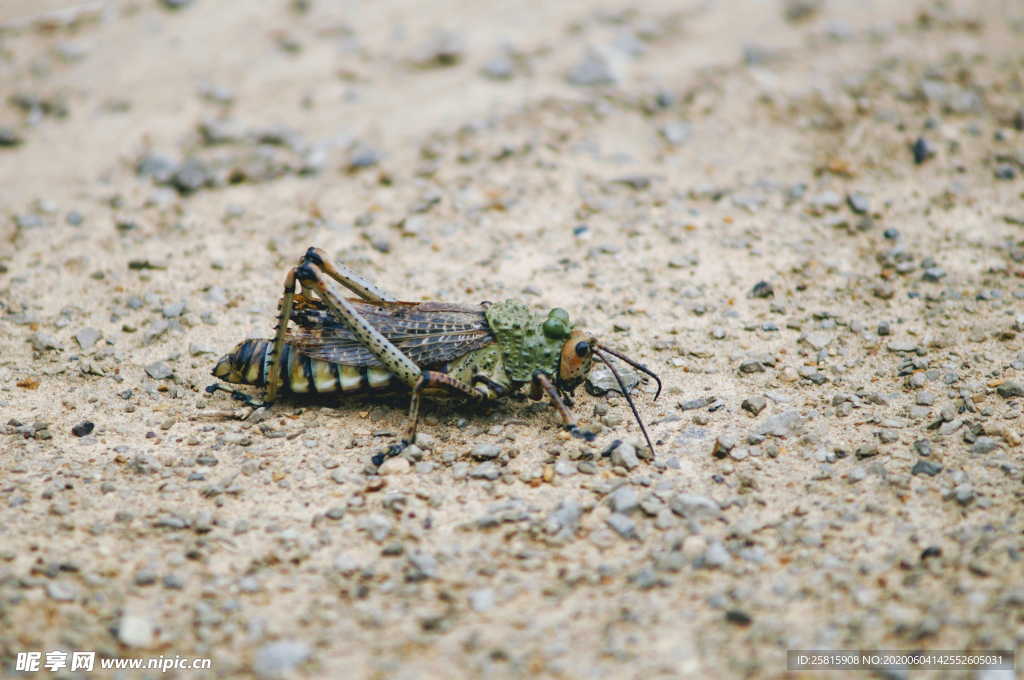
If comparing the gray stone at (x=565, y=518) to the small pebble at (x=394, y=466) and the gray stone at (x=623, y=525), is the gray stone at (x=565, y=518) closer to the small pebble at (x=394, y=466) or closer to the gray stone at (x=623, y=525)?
the gray stone at (x=623, y=525)

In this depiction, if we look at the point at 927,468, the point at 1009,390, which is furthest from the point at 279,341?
the point at 1009,390

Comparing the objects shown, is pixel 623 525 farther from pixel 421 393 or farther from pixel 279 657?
pixel 279 657

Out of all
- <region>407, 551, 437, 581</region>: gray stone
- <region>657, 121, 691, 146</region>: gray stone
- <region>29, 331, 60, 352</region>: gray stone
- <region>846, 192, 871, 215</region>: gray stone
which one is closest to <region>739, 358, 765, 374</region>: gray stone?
<region>846, 192, 871, 215</region>: gray stone

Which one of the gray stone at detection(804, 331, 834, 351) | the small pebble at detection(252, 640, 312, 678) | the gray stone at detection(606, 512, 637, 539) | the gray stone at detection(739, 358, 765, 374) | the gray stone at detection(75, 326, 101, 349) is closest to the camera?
the small pebble at detection(252, 640, 312, 678)

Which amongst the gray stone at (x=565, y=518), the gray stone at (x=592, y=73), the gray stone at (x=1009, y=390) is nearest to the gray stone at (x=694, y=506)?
the gray stone at (x=565, y=518)

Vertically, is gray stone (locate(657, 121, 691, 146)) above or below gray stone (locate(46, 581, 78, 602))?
above

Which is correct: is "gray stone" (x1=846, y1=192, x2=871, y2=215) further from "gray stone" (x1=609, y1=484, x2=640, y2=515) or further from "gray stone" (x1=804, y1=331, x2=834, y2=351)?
"gray stone" (x1=609, y1=484, x2=640, y2=515)

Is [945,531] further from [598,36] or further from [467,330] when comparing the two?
[598,36]
